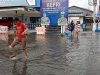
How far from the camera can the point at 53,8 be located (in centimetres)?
3894

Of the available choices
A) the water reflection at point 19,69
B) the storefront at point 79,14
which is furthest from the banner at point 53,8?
the storefront at point 79,14

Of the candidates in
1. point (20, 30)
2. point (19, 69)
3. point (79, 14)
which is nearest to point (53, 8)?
point (20, 30)

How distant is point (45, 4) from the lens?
38.7 m

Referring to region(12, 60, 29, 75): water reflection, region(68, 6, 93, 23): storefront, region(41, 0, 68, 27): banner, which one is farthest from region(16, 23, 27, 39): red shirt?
region(68, 6, 93, 23): storefront

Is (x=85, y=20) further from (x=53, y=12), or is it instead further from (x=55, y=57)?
(x=55, y=57)

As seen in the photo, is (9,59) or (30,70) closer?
(30,70)

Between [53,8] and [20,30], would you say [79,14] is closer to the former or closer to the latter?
[53,8]

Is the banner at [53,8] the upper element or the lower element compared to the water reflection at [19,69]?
upper

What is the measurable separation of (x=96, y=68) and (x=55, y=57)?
3.25 meters

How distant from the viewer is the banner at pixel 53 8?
38.7 m

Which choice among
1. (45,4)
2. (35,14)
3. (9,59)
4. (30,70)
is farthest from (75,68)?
(35,14)

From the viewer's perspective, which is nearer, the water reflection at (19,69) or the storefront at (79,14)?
the water reflection at (19,69)

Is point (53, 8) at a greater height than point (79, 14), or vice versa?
point (53, 8)

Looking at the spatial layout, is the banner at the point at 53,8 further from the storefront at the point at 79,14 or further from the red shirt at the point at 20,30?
the storefront at the point at 79,14
